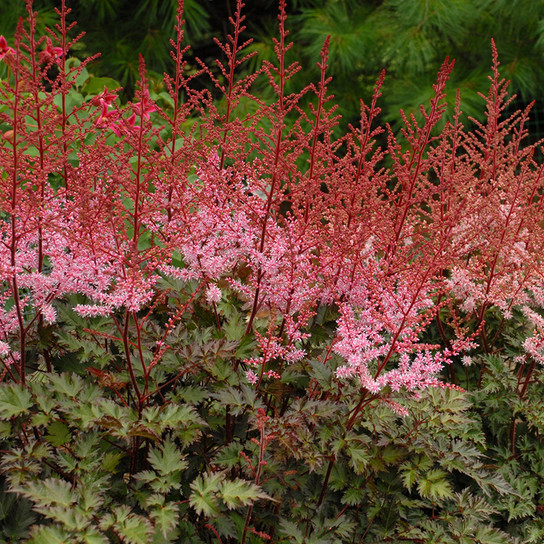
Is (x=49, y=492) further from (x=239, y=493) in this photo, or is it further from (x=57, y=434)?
(x=239, y=493)

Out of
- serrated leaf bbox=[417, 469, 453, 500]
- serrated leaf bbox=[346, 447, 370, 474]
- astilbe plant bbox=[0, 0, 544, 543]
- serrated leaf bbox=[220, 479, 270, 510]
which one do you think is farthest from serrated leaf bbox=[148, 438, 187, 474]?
serrated leaf bbox=[417, 469, 453, 500]

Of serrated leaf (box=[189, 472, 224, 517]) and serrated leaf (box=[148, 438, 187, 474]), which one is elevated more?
serrated leaf (box=[189, 472, 224, 517])

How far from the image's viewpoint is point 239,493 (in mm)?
1468

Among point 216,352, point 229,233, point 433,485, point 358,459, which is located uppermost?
point 229,233

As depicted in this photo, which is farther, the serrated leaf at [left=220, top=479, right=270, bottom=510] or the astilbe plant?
the astilbe plant

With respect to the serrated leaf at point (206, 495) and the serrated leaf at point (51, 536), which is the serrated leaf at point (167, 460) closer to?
the serrated leaf at point (206, 495)

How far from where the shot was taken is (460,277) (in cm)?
256

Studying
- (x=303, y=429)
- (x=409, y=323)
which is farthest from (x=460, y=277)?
(x=303, y=429)

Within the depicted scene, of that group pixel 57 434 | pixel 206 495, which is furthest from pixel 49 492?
pixel 206 495

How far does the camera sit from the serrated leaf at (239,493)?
1451 millimetres

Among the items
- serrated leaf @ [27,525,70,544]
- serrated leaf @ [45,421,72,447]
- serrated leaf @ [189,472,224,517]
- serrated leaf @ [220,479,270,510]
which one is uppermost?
serrated leaf @ [220,479,270,510]

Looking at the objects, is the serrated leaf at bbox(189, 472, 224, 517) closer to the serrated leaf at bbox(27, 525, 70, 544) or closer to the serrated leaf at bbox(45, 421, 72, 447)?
the serrated leaf at bbox(27, 525, 70, 544)

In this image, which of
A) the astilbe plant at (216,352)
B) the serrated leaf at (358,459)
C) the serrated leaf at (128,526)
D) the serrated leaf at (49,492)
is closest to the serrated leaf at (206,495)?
the astilbe plant at (216,352)

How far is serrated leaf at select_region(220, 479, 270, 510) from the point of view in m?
1.45
